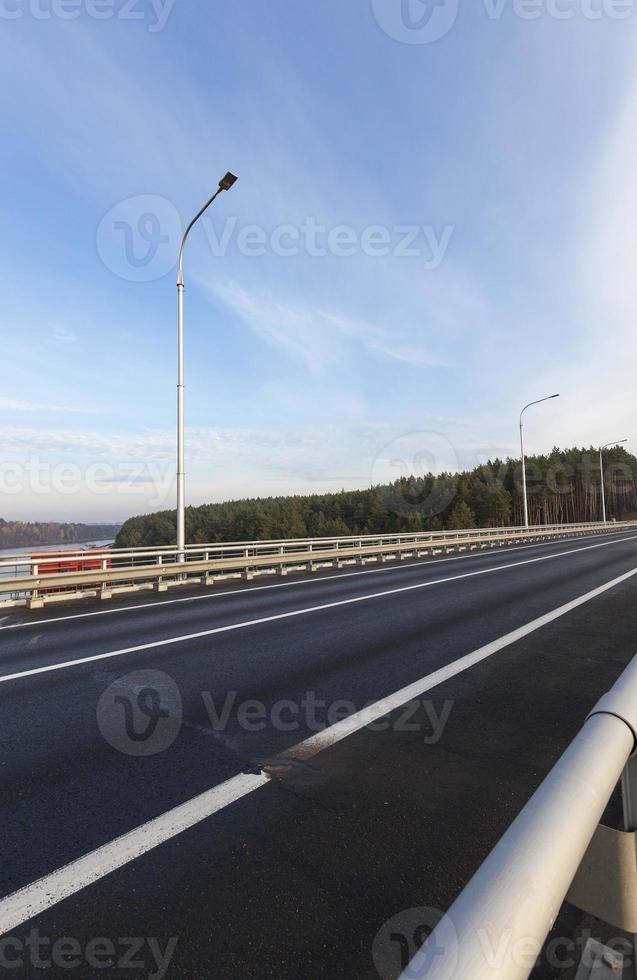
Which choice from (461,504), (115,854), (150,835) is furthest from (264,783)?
(461,504)

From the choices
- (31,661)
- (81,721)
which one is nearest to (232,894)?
(81,721)

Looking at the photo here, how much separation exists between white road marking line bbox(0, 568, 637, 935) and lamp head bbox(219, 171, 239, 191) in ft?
52.1

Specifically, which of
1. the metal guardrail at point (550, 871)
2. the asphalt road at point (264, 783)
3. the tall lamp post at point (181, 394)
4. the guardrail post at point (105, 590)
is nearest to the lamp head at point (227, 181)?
the tall lamp post at point (181, 394)

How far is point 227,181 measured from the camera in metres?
15.9

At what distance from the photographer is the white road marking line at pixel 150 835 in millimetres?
2445

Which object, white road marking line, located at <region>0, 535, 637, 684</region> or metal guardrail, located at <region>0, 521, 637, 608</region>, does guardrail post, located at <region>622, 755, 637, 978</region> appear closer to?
white road marking line, located at <region>0, 535, 637, 684</region>

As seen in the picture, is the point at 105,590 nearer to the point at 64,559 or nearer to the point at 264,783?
the point at 64,559

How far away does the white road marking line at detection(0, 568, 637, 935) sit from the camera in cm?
245

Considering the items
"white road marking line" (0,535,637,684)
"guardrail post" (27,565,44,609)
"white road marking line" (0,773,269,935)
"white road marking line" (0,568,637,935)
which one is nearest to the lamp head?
"guardrail post" (27,565,44,609)

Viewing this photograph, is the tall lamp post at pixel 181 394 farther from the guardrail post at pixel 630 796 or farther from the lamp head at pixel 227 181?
the guardrail post at pixel 630 796

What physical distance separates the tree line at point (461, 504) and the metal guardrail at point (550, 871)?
76383mm

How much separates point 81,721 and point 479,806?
11.0ft

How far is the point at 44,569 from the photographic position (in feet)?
49.8

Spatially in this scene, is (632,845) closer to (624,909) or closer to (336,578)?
(624,909)
